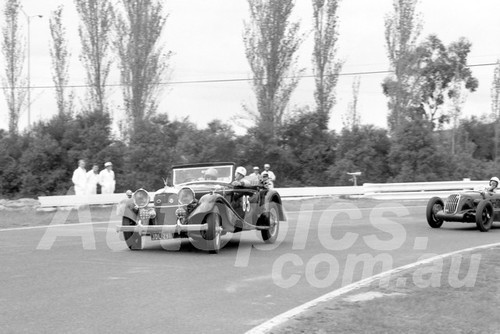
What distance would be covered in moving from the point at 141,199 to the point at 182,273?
8.98 ft

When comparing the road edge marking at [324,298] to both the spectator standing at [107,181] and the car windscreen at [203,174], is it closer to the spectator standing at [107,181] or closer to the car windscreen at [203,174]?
the car windscreen at [203,174]

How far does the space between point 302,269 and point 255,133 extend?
2522 cm

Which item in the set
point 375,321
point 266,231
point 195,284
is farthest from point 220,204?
point 375,321

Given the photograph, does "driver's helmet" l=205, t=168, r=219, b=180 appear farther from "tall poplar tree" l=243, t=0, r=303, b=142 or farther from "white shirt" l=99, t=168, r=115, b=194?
"tall poplar tree" l=243, t=0, r=303, b=142

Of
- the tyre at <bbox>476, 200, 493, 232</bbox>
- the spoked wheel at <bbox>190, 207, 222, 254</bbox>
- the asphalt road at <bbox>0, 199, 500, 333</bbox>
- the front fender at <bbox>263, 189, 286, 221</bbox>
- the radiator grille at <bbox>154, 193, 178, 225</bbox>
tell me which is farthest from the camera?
the tyre at <bbox>476, 200, 493, 232</bbox>

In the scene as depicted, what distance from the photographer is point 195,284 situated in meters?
8.62

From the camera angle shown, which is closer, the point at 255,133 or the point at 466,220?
the point at 466,220

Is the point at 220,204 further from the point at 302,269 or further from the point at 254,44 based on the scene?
the point at 254,44

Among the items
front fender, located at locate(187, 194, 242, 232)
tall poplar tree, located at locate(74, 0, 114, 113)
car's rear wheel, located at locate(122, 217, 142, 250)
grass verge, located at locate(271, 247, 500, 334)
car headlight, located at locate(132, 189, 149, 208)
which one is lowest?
grass verge, located at locate(271, 247, 500, 334)

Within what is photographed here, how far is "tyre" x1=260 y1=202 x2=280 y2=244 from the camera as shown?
1321cm

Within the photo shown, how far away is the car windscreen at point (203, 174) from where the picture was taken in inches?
513

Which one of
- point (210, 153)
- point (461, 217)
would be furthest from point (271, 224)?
point (210, 153)

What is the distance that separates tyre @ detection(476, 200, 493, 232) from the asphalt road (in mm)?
237

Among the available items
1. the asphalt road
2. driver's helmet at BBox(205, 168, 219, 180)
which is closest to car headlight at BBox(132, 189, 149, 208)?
the asphalt road
